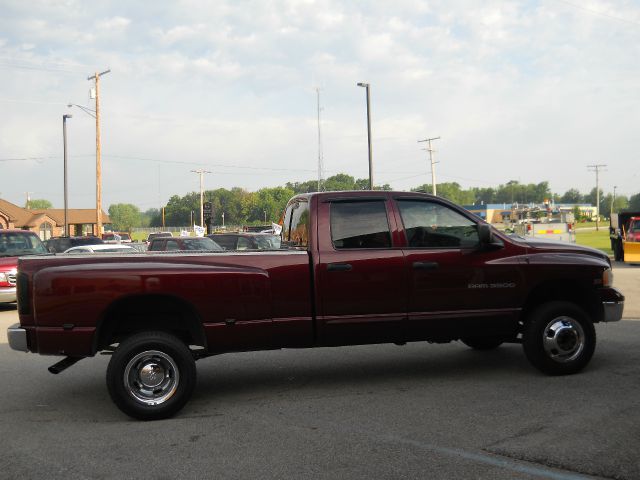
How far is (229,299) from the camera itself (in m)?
6.17

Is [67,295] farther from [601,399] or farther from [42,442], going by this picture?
[601,399]

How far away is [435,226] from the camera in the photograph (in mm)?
6898

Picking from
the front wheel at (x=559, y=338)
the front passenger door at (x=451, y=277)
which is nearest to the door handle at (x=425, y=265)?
the front passenger door at (x=451, y=277)

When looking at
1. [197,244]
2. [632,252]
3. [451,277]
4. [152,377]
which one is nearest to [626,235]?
[632,252]

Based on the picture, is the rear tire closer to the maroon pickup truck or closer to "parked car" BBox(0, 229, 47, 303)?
the maroon pickup truck

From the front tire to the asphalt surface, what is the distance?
0.17m

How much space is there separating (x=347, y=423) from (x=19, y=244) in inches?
502

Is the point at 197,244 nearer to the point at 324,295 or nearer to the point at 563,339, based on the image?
the point at 324,295

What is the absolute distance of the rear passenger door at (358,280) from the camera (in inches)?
254

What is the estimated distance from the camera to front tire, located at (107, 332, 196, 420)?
582 centimetres

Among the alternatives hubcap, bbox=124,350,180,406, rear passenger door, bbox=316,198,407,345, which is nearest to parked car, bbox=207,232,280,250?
rear passenger door, bbox=316,198,407,345

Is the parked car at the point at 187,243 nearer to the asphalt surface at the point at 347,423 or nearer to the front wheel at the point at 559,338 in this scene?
the asphalt surface at the point at 347,423

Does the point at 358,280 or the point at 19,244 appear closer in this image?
the point at 358,280

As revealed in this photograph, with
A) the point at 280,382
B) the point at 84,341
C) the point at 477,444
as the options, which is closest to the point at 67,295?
the point at 84,341
